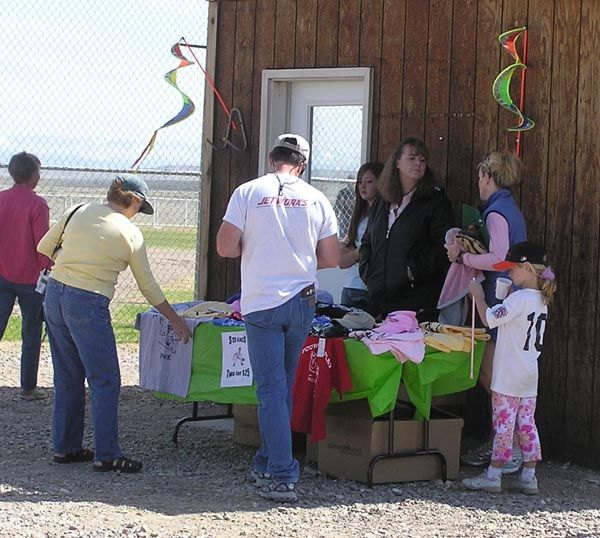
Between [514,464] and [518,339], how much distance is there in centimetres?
82

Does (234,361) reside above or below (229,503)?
above

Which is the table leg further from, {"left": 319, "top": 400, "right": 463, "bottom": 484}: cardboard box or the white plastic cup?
the white plastic cup

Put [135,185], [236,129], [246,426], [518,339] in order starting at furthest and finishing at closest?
[236,129] → [246,426] → [135,185] → [518,339]

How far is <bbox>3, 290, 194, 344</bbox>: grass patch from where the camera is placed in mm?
12562

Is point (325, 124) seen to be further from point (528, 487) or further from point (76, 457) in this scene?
point (528, 487)

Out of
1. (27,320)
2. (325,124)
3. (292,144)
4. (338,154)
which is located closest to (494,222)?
(292,144)

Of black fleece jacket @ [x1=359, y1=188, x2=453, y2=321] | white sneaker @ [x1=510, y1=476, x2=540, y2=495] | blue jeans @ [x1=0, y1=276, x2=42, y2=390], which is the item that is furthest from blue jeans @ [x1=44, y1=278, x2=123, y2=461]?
blue jeans @ [x1=0, y1=276, x2=42, y2=390]

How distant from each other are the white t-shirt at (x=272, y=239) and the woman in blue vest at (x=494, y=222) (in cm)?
115

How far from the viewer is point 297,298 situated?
19.4 feet

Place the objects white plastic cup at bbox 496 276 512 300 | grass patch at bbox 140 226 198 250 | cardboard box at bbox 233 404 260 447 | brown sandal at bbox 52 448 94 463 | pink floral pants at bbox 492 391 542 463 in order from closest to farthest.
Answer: pink floral pants at bbox 492 391 542 463
white plastic cup at bbox 496 276 512 300
brown sandal at bbox 52 448 94 463
cardboard box at bbox 233 404 260 447
grass patch at bbox 140 226 198 250

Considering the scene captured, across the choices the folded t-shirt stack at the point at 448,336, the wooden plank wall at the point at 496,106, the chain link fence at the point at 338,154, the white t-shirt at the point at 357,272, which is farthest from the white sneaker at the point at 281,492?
the chain link fence at the point at 338,154

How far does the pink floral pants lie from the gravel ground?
234 millimetres

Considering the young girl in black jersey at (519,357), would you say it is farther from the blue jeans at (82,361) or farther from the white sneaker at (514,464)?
the blue jeans at (82,361)

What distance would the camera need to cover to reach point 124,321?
14.2 meters
